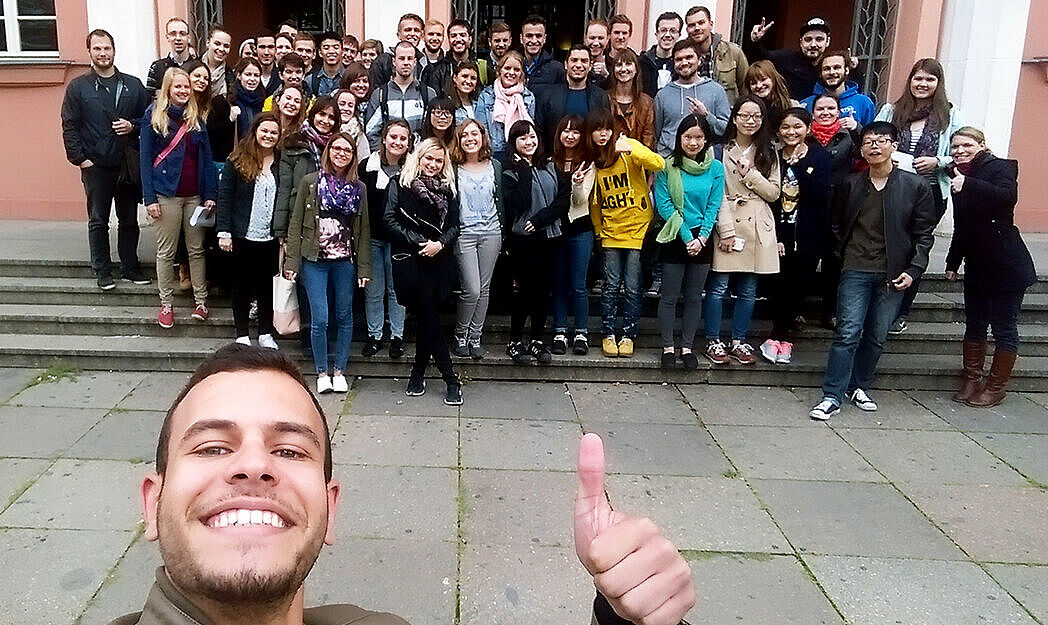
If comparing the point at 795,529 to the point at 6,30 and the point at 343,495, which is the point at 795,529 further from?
the point at 6,30

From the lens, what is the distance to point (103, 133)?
6488mm

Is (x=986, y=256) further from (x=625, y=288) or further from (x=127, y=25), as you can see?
(x=127, y=25)

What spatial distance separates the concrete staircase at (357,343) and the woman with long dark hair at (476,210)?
709 millimetres

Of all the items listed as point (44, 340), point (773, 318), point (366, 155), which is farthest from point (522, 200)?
point (44, 340)

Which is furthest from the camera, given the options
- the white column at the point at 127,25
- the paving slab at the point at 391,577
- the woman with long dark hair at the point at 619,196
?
the white column at the point at 127,25

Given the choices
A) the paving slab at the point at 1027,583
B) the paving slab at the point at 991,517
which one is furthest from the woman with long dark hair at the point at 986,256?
the paving slab at the point at 1027,583

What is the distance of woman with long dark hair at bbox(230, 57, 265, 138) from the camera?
6281 millimetres

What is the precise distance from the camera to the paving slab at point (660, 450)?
4641mm

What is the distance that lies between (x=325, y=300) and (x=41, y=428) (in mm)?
1935

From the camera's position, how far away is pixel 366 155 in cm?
593

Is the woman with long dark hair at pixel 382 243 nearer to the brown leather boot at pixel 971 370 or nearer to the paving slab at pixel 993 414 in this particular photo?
the paving slab at pixel 993 414

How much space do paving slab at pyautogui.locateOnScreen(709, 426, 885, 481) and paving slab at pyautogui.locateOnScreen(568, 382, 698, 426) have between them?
1.19 feet

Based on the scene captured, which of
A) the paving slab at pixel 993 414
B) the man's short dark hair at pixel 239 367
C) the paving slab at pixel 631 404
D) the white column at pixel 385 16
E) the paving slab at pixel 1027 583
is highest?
the white column at pixel 385 16

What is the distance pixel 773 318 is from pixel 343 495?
13.2 ft
